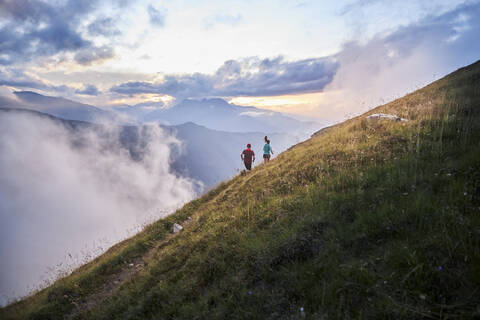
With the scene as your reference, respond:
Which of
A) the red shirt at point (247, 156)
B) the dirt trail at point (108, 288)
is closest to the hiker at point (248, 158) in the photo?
the red shirt at point (247, 156)

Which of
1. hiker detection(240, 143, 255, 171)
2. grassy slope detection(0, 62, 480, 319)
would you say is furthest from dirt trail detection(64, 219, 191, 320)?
hiker detection(240, 143, 255, 171)

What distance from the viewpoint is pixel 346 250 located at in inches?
151

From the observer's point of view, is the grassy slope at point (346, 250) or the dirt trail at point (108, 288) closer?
the grassy slope at point (346, 250)

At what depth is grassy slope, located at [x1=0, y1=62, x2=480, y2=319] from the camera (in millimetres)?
2822

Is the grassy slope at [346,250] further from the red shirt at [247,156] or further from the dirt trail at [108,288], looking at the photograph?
the red shirt at [247,156]

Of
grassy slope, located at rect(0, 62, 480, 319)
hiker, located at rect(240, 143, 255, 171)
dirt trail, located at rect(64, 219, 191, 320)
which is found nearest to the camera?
grassy slope, located at rect(0, 62, 480, 319)

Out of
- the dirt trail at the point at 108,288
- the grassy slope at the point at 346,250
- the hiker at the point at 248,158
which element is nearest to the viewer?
the grassy slope at the point at 346,250

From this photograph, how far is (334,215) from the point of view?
192 inches

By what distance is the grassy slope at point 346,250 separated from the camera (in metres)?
2.82

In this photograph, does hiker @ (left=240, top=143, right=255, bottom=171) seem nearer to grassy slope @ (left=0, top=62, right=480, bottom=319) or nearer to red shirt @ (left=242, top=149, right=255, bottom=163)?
red shirt @ (left=242, top=149, right=255, bottom=163)

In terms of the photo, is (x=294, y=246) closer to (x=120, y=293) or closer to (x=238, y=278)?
(x=238, y=278)

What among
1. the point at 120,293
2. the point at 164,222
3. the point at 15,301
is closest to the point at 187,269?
the point at 120,293

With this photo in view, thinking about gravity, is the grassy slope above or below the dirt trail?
above

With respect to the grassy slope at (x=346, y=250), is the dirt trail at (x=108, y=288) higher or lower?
lower
